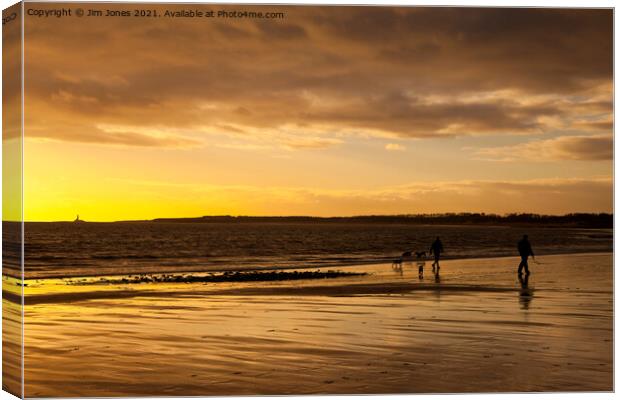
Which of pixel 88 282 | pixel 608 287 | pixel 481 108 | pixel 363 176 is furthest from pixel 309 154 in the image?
pixel 88 282

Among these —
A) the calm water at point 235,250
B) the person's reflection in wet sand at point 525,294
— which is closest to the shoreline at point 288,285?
the person's reflection in wet sand at point 525,294

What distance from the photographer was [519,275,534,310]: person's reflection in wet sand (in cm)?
1636

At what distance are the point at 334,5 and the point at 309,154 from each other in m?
4.31

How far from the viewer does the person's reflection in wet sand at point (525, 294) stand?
16.4m

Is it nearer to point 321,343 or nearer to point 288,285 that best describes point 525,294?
point 288,285

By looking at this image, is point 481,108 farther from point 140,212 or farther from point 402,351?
point 140,212

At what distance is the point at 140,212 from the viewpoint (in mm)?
16828

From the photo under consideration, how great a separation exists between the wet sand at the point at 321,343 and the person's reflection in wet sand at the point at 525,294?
0.02m

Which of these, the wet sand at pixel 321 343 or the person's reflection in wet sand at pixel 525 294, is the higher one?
the person's reflection in wet sand at pixel 525 294

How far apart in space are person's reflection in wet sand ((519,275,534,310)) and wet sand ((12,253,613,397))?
22 mm

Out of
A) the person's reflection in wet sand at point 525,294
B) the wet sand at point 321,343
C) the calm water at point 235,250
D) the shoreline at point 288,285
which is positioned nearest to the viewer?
the wet sand at point 321,343

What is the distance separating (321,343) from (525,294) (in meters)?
8.32

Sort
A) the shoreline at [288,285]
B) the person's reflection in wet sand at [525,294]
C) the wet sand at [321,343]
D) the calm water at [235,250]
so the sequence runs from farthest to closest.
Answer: the calm water at [235,250], the shoreline at [288,285], the person's reflection in wet sand at [525,294], the wet sand at [321,343]

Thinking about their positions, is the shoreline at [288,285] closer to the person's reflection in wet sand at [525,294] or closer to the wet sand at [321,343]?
the person's reflection in wet sand at [525,294]
